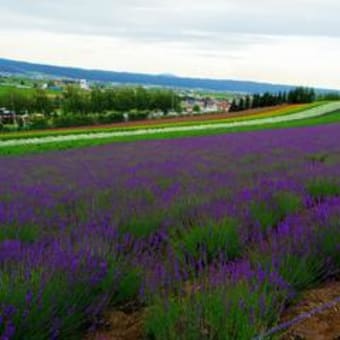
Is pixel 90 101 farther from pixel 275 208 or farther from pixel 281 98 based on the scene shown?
pixel 275 208

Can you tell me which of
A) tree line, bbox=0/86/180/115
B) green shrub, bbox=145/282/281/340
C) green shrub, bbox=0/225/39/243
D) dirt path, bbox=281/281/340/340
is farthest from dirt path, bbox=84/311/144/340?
tree line, bbox=0/86/180/115

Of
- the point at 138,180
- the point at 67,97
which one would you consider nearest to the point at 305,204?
the point at 138,180

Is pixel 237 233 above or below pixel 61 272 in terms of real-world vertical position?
below

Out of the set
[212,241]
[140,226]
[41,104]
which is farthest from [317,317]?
[41,104]

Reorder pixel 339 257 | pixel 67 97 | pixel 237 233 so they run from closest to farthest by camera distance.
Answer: pixel 339 257 → pixel 237 233 → pixel 67 97

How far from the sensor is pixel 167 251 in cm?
391

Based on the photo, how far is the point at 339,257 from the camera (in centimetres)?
387

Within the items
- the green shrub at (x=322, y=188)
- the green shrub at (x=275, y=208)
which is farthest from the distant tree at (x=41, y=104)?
the green shrub at (x=275, y=208)

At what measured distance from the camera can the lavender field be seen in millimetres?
2613

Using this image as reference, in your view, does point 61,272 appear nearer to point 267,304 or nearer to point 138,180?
point 267,304

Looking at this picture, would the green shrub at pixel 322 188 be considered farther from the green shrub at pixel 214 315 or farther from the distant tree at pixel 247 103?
the distant tree at pixel 247 103

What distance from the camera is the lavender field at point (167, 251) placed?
2613 mm

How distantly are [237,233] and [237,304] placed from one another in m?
1.60

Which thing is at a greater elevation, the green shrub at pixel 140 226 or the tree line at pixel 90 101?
the green shrub at pixel 140 226
